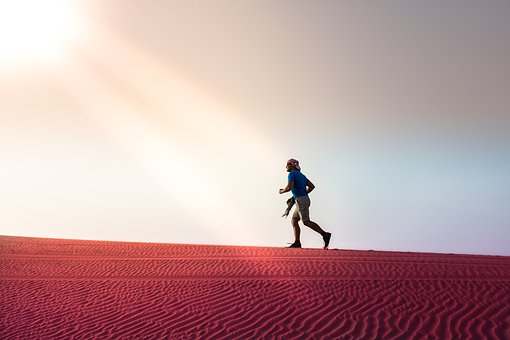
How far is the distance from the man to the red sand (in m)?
0.74

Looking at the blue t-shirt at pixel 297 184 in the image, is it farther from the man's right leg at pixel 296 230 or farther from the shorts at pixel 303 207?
the man's right leg at pixel 296 230

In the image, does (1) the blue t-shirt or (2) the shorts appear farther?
(1) the blue t-shirt

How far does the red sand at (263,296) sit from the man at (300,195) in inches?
29.2

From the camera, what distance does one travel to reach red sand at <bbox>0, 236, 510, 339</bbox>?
601cm

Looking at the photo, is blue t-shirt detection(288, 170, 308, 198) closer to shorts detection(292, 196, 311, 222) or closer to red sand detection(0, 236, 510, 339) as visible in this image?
shorts detection(292, 196, 311, 222)

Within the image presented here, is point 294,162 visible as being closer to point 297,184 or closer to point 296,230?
point 297,184

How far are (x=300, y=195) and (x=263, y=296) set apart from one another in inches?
187

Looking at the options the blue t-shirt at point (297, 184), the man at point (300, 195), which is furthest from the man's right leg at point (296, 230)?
the blue t-shirt at point (297, 184)

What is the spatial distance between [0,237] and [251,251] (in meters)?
9.56

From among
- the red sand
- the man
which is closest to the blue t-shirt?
the man

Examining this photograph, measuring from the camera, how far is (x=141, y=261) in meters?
10.9

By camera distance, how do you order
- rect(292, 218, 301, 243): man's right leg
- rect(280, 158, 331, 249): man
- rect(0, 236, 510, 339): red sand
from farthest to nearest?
rect(292, 218, 301, 243): man's right leg
rect(280, 158, 331, 249): man
rect(0, 236, 510, 339): red sand

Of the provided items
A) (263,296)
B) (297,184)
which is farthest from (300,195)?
(263,296)

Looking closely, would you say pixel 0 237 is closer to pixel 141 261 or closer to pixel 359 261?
pixel 141 261
